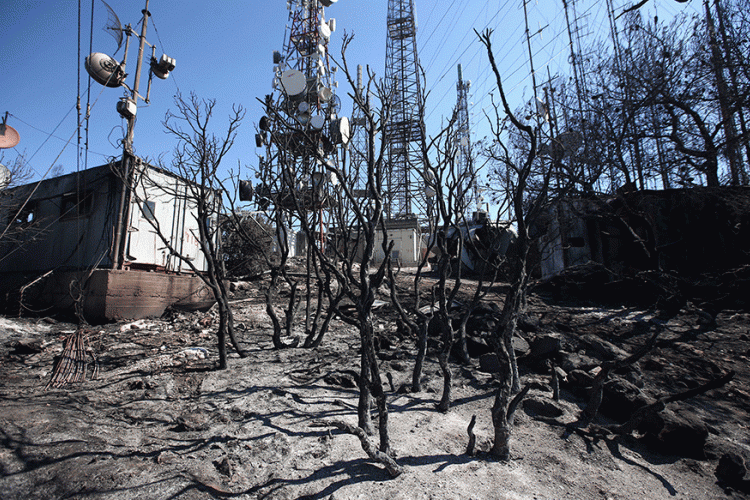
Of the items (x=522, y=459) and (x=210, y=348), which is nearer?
(x=522, y=459)

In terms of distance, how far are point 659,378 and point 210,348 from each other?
6098mm

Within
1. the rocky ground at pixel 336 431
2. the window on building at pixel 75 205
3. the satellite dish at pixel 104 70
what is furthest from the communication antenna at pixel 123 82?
the rocky ground at pixel 336 431

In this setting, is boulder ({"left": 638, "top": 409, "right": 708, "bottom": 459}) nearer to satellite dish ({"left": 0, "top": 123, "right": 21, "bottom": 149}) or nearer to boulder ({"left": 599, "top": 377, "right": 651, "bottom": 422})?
boulder ({"left": 599, "top": 377, "right": 651, "bottom": 422})

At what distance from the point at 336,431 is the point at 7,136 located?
383 inches

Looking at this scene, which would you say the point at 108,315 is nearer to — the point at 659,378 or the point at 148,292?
the point at 148,292

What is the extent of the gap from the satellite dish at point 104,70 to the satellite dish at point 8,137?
2019 millimetres

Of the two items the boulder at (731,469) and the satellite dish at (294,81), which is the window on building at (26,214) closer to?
the satellite dish at (294,81)

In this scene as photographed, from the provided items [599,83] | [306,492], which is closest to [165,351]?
[306,492]

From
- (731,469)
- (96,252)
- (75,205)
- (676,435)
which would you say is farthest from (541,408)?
(75,205)

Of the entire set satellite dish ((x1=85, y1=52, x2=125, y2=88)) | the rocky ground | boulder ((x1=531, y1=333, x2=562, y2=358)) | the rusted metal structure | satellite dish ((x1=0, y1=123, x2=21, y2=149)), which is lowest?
the rocky ground

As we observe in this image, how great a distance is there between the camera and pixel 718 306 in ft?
23.5

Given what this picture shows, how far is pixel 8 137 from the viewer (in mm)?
7637

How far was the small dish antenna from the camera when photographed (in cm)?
750

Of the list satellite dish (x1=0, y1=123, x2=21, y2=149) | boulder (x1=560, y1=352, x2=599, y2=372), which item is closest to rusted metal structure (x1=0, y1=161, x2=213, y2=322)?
satellite dish (x1=0, y1=123, x2=21, y2=149)
